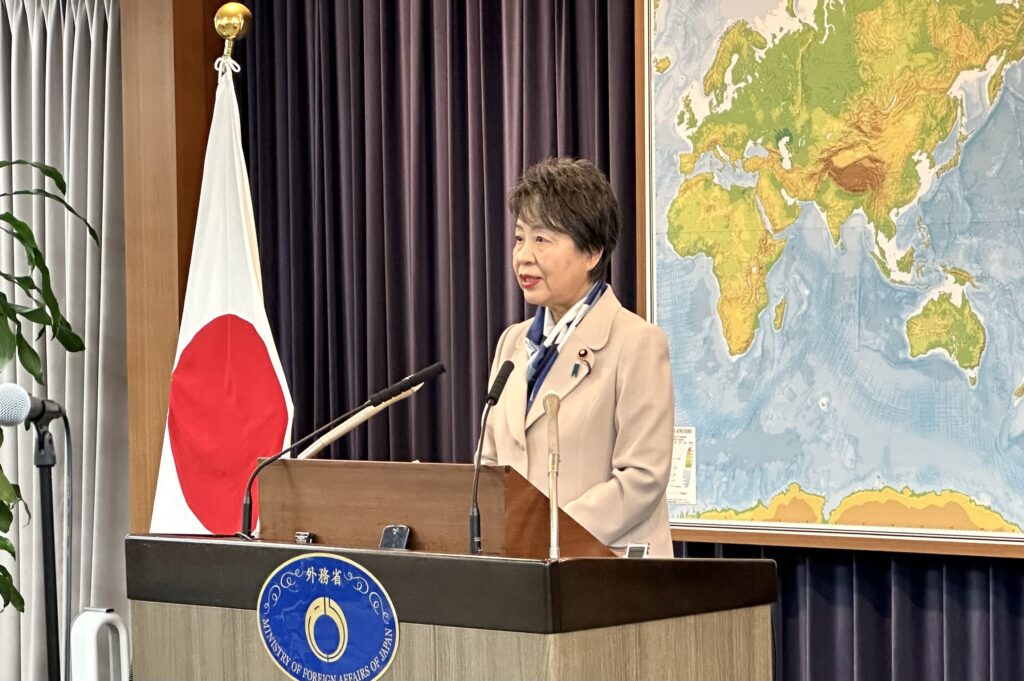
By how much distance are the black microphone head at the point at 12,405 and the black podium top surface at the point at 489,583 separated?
0.94ft

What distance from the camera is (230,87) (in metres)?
3.93

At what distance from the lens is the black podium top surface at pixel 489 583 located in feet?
5.53

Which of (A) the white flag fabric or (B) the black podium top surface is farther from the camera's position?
(A) the white flag fabric

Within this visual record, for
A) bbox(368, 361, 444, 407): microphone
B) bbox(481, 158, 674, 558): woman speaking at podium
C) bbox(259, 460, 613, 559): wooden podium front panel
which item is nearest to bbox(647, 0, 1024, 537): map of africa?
bbox(481, 158, 674, 558): woman speaking at podium

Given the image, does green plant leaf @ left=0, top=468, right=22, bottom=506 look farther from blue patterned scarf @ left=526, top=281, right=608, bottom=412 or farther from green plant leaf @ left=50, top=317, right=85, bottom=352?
blue patterned scarf @ left=526, top=281, right=608, bottom=412

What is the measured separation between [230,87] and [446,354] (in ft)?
3.34

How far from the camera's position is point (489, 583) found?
1.71m

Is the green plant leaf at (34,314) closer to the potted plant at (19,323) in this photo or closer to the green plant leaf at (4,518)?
the potted plant at (19,323)

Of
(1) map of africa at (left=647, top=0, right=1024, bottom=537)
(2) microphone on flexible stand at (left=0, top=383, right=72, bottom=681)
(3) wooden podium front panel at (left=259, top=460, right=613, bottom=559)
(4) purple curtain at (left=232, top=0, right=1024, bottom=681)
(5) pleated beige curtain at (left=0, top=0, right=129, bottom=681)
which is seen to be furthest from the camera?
(5) pleated beige curtain at (left=0, top=0, right=129, bottom=681)

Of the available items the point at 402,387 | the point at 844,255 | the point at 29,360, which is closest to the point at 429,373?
the point at 402,387

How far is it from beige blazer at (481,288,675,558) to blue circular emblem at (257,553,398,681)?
586 mm

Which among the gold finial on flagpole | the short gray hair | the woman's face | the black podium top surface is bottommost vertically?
the black podium top surface

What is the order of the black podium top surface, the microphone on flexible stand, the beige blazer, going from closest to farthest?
the black podium top surface, the microphone on flexible stand, the beige blazer

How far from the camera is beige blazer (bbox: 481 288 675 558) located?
2.30 m
